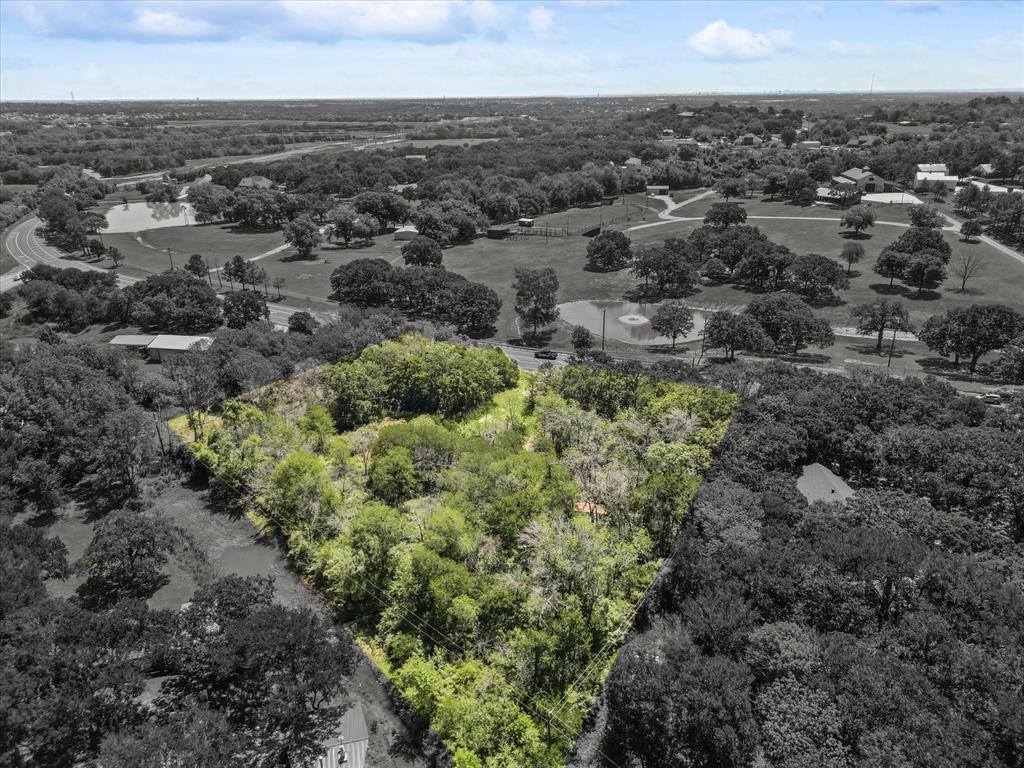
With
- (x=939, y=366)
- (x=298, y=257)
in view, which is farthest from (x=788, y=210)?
(x=298, y=257)

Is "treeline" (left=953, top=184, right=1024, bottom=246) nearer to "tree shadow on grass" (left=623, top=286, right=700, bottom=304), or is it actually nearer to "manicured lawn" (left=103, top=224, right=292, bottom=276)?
"tree shadow on grass" (left=623, top=286, right=700, bottom=304)

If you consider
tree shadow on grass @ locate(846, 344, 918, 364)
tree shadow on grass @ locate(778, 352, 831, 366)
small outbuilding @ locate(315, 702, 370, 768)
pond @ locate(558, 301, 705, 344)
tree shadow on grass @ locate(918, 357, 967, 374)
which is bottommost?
small outbuilding @ locate(315, 702, 370, 768)

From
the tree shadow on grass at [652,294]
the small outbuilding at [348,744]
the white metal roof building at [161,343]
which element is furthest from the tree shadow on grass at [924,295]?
the white metal roof building at [161,343]

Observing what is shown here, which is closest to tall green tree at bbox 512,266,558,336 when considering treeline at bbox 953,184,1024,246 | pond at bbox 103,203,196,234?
treeline at bbox 953,184,1024,246

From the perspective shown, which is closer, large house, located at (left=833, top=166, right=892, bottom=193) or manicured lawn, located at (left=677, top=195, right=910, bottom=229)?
manicured lawn, located at (left=677, top=195, right=910, bottom=229)

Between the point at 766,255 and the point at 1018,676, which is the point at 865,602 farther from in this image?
the point at 766,255

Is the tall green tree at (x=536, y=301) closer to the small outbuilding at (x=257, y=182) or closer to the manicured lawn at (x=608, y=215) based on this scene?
the manicured lawn at (x=608, y=215)

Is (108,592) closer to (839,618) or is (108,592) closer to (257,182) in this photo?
(839,618)
